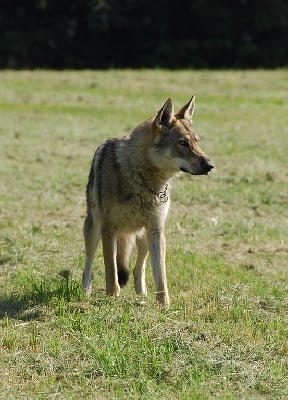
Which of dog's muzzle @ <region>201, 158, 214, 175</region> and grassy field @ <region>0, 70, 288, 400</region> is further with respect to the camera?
dog's muzzle @ <region>201, 158, 214, 175</region>

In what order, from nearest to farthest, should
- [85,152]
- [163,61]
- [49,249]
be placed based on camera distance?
1. [49,249]
2. [85,152]
3. [163,61]

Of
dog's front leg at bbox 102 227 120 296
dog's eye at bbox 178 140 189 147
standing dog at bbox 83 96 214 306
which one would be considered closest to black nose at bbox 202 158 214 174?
standing dog at bbox 83 96 214 306

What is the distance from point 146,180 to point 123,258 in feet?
3.22

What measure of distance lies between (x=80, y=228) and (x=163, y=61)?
103 feet

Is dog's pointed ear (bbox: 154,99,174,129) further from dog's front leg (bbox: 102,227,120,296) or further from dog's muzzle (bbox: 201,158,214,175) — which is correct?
dog's front leg (bbox: 102,227,120,296)

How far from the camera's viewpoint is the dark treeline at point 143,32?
42.6 meters

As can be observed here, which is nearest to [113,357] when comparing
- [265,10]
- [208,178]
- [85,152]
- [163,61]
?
[208,178]

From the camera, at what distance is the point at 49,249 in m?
10.7

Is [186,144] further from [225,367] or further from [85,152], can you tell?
[85,152]

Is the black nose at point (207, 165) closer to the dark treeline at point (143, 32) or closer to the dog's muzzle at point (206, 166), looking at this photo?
the dog's muzzle at point (206, 166)

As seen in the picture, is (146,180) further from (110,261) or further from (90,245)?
(90,245)

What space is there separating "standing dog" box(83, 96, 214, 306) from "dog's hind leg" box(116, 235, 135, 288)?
119 millimetres

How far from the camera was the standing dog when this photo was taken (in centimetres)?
A: 848

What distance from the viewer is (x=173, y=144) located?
27.8 ft
